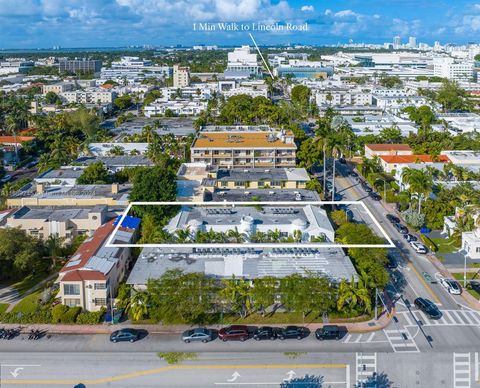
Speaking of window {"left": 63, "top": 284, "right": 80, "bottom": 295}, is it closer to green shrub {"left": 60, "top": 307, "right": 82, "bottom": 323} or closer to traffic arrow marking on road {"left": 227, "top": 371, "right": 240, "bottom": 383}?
green shrub {"left": 60, "top": 307, "right": 82, "bottom": 323}

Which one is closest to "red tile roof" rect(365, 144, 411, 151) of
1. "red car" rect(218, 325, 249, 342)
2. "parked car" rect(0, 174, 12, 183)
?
"red car" rect(218, 325, 249, 342)

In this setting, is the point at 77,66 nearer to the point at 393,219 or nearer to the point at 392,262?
the point at 393,219

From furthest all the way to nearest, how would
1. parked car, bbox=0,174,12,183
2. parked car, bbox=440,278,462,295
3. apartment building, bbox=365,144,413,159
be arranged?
1. apartment building, bbox=365,144,413,159
2. parked car, bbox=0,174,12,183
3. parked car, bbox=440,278,462,295

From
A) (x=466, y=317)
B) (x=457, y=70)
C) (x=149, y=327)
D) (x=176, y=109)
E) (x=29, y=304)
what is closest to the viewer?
(x=149, y=327)

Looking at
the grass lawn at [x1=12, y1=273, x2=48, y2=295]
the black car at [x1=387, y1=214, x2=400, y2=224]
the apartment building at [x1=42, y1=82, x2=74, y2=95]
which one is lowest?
the grass lawn at [x1=12, y1=273, x2=48, y2=295]

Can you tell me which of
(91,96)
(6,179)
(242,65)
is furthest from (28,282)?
(242,65)

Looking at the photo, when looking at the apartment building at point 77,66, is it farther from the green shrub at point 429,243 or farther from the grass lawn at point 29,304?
the green shrub at point 429,243

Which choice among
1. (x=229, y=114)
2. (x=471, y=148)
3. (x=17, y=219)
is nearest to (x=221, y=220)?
(x=17, y=219)
